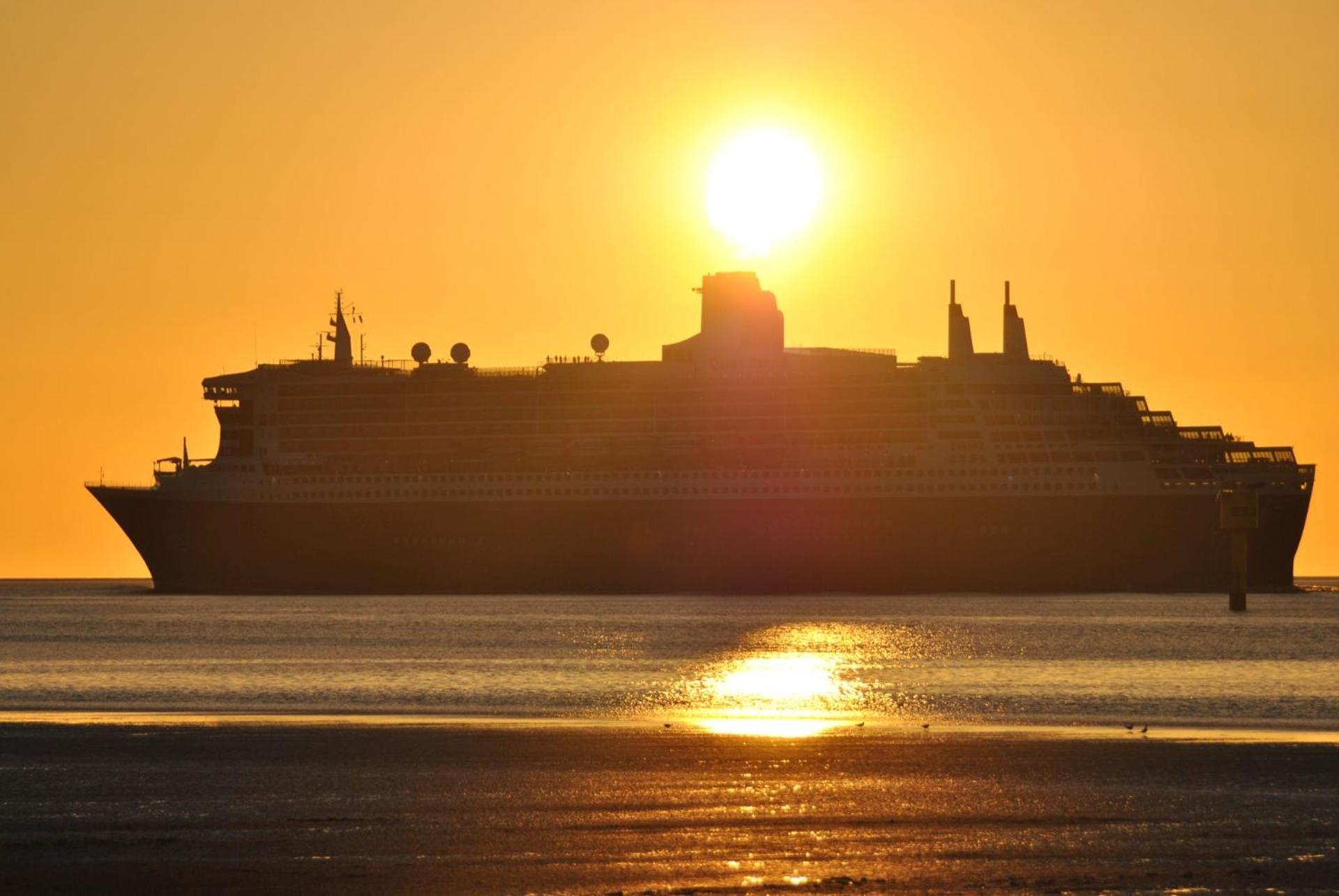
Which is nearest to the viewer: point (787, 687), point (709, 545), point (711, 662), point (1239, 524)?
point (787, 687)

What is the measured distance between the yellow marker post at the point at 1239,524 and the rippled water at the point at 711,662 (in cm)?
162

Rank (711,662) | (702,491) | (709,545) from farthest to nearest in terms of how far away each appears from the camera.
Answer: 1. (702,491)
2. (709,545)
3. (711,662)

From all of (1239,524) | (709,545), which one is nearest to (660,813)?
(1239,524)

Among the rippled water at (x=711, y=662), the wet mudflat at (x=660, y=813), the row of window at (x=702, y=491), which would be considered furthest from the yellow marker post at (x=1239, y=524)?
the wet mudflat at (x=660, y=813)

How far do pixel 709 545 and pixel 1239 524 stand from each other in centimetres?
2779

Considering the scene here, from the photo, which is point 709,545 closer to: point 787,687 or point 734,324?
point 734,324

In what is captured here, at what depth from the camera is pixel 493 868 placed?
20734mm

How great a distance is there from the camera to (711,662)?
186 ft

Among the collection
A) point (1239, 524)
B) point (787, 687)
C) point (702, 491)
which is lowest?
point (787, 687)

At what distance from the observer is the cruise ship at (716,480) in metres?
105

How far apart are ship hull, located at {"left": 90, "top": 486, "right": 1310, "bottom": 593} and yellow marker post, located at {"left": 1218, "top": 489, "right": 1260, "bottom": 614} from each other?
10.6 metres

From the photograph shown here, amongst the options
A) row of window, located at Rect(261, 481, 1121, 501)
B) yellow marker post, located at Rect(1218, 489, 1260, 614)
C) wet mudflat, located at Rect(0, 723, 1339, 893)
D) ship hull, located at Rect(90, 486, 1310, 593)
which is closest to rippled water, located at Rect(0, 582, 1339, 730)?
yellow marker post, located at Rect(1218, 489, 1260, 614)

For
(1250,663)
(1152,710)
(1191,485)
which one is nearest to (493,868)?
(1152,710)

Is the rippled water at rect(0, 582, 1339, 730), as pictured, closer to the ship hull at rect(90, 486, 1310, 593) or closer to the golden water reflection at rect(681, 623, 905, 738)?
the golden water reflection at rect(681, 623, 905, 738)
